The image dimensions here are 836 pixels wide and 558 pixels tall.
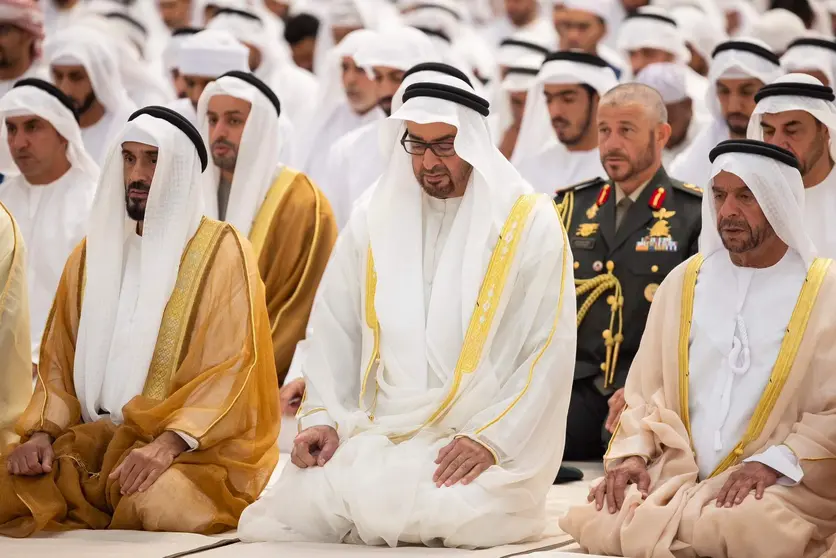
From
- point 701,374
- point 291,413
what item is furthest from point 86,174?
point 701,374

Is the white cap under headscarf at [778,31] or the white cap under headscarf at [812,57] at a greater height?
the white cap under headscarf at [778,31]

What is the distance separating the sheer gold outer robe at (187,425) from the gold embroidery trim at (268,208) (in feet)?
4.64

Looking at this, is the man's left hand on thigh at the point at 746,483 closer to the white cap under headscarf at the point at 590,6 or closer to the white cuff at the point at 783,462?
the white cuff at the point at 783,462

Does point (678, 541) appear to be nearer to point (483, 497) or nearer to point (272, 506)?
point (483, 497)

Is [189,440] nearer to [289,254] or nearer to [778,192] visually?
[289,254]

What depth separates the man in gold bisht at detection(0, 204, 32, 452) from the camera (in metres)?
6.28

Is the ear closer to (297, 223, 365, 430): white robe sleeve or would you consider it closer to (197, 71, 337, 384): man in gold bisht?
(197, 71, 337, 384): man in gold bisht

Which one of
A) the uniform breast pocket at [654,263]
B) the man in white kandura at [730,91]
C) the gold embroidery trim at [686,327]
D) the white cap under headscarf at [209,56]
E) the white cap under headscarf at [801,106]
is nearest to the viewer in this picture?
the gold embroidery trim at [686,327]

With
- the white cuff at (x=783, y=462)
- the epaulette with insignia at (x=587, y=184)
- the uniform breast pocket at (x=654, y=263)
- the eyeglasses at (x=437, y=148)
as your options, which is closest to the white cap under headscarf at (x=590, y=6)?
the epaulette with insignia at (x=587, y=184)

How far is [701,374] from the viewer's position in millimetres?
5457

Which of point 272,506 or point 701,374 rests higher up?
point 701,374

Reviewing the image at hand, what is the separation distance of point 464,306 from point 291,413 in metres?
1.62

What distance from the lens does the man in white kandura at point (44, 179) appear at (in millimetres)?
7984

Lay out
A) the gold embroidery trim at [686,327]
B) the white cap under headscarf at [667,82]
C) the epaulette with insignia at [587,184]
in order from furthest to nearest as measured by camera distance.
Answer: the white cap under headscarf at [667,82], the epaulette with insignia at [587,184], the gold embroidery trim at [686,327]
